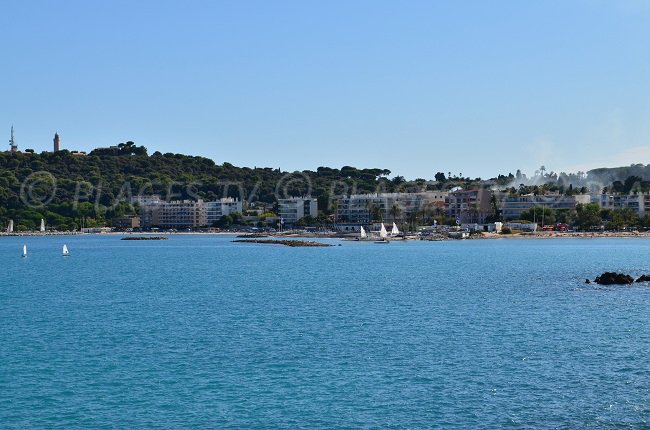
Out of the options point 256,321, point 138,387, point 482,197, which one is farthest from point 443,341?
point 482,197

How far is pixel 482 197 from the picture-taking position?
183 metres

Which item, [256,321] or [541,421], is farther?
[256,321]

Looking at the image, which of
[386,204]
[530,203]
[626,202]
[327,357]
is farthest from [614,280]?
[386,204]

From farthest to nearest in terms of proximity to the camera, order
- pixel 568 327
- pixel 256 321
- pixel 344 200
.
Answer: pixel 344 200, pixel 256 321, pixel 568 327

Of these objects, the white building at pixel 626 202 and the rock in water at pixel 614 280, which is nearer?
the rock in water at pixel 614 280

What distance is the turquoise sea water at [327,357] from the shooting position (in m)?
20.0

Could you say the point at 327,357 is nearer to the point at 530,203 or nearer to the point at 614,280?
the point at 614,280

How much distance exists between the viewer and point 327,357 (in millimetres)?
26438

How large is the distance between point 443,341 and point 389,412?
9.78 metres

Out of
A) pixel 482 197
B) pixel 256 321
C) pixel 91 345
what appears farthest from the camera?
pixel 482 197

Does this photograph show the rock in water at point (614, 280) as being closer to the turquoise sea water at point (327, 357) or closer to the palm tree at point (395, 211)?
the turquoise sea water at point (327, 357)

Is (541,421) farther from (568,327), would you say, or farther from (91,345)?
(91,345)

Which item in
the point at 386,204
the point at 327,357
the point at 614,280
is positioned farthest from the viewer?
the point at 386,204

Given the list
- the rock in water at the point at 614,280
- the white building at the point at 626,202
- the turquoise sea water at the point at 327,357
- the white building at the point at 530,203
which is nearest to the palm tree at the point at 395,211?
Answer: the white building at the point at 530,203
